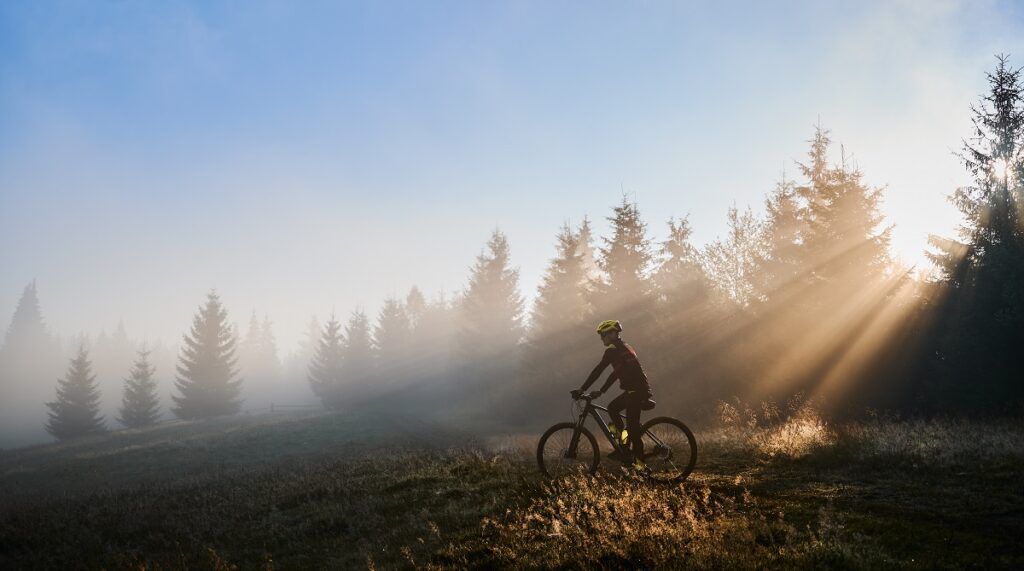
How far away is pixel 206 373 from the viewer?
55.9 meters

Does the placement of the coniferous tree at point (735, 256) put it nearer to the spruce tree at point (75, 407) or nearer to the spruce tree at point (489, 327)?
the spruce tree at point (489, 327)

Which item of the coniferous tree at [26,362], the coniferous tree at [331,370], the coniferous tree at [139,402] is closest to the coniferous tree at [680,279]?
the coniferous tree at [331,370]

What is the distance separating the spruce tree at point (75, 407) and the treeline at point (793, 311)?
4204 cm

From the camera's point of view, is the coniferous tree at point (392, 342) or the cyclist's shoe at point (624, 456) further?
the coniferous tree at point (392, 342)

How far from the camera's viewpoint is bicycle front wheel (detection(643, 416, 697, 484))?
8.31m

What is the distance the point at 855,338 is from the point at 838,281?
3381 mm

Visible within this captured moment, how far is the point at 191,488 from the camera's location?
13.8 metres

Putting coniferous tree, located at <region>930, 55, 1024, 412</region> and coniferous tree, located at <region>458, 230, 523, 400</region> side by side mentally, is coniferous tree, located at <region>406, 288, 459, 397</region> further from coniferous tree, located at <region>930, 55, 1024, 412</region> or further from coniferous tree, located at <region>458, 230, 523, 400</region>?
coniferous tree, located at <region>930, 55, 1024, 412</region>

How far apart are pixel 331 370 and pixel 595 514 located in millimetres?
64504

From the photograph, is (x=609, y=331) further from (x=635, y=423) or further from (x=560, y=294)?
(x=560, y=294)

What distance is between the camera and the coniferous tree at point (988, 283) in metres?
16.4

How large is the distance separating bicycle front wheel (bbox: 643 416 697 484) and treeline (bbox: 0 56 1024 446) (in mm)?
14062

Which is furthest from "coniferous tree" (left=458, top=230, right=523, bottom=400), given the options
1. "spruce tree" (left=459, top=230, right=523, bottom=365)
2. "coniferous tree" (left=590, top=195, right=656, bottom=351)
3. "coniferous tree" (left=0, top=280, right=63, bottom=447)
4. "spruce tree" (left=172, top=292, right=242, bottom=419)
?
"coniferous tree" (left=0, top=280, right=63, bottom=447)

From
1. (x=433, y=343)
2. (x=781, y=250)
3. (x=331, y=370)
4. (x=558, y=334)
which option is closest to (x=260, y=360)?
(x=331, y=370)
